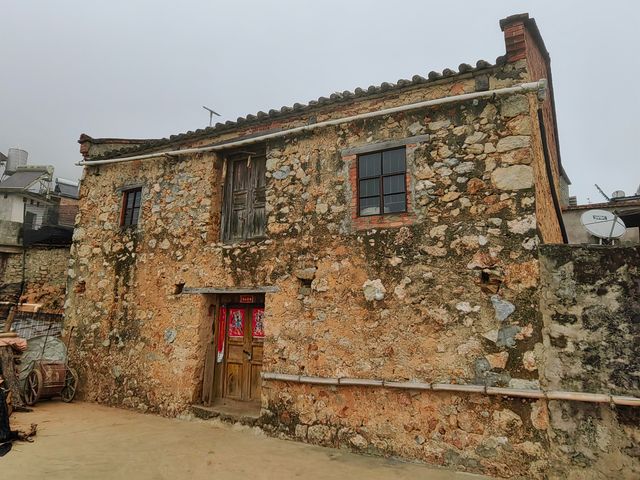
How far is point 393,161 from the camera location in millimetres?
6242

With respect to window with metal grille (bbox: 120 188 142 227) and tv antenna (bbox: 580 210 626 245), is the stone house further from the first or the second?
tv antenna (bbox: 580 210 626 245)

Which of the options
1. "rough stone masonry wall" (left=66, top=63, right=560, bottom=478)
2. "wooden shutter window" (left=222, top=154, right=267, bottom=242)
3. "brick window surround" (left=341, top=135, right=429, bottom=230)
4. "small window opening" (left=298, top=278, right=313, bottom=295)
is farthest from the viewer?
"wooden shutter window" (left=222, top=154, right=267, bottom=242)

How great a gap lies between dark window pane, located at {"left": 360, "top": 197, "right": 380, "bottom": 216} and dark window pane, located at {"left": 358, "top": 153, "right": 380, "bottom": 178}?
0.37 meters

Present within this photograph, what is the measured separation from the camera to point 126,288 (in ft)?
27.6

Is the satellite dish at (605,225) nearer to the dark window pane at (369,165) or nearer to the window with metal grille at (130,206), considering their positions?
the dark window pane at (369,165)

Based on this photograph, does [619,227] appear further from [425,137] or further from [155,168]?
[155,168]

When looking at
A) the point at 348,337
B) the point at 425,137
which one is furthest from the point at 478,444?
the point at 425,137

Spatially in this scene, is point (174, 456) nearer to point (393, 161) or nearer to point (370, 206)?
point (370, 206)

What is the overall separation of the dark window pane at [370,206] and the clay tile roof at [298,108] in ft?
5.31

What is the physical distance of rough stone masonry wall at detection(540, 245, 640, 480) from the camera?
15.0ft

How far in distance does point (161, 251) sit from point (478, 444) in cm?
623

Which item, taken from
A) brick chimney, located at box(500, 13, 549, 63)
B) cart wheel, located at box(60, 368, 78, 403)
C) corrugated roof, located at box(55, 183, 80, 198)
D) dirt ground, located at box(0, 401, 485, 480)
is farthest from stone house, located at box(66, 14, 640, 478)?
corrugated roof, located at box(55, 183, 80, 198)

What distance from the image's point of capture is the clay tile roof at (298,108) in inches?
228

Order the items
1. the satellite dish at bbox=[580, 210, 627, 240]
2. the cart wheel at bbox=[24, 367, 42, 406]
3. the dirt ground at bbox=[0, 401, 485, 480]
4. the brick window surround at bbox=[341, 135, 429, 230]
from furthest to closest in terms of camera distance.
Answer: the cart wheel at bbox=[24, 367, 42, 406], the satellite dish at bbox=[580, 210, 627, 240], the brick window surround at bbox=[341, 135, 429, 230], the dirt ground at bbox=[0, 401, 485, 480]
